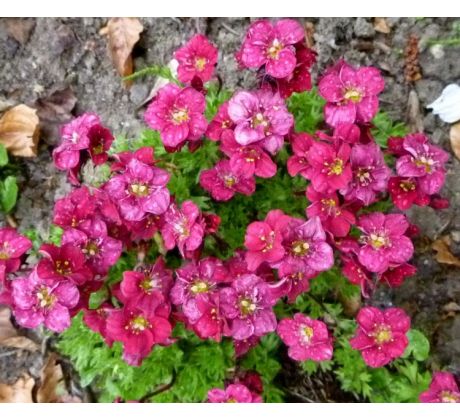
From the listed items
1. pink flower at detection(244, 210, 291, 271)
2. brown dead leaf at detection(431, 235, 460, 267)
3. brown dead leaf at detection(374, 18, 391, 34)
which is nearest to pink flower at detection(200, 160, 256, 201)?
pink flower at detection(244, 210, 291, 271)

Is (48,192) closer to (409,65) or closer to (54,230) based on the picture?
(54,230)

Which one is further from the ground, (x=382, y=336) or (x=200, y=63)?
(x=200, y=63)

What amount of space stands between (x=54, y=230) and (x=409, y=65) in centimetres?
178

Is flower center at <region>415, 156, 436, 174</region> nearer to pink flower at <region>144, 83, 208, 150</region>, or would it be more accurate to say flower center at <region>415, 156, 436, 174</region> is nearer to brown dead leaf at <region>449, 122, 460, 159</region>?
pink flower at <region>144, 83, 208, 150</region>

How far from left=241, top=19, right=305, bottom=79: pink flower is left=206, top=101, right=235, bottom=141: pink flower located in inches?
6.9

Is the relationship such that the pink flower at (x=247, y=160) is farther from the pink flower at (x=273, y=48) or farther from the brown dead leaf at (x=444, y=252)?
the brown dead leaf at (x=444, y=252)

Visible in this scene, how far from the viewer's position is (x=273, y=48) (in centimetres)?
207

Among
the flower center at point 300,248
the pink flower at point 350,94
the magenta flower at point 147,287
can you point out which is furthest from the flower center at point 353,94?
the magenta flower at point 147,287

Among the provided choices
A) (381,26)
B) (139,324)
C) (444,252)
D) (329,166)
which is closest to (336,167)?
(329,166)

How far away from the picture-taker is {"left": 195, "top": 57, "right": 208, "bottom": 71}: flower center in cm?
225

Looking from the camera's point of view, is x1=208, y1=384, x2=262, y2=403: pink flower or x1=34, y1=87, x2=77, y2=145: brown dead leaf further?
x1=34, y1=87, x2=77, y2=145: brown dead leaf

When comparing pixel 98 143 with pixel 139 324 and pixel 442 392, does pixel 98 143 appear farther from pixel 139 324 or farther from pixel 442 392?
pixel 442 392

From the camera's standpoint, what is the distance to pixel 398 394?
2.54 m

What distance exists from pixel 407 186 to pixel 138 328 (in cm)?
98
